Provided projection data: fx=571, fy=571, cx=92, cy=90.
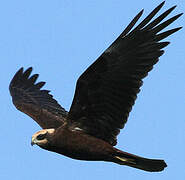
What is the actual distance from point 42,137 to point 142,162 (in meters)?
1.83

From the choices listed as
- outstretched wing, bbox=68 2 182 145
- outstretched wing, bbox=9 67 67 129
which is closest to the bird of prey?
outstretched wing, bbox=68 2 182 145

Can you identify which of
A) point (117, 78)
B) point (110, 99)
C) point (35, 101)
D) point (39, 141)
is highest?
point (35, 101)

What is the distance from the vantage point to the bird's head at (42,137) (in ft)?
33.2

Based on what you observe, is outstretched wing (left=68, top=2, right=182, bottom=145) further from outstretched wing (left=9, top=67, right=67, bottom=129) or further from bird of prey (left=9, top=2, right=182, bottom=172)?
outstretched wing (left=9, top=67, right=67, bottom=129)

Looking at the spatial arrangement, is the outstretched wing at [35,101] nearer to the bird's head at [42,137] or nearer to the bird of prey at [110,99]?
the bird's head at [42,137]

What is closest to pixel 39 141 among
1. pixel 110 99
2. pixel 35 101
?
pixel 110 99

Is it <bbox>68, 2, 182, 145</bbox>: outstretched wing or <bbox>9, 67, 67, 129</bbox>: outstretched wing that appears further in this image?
<bbox>9, 67, 67, 129</bbox>: outstretched wing

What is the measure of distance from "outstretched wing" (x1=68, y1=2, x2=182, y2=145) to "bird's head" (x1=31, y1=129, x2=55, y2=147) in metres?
0.43

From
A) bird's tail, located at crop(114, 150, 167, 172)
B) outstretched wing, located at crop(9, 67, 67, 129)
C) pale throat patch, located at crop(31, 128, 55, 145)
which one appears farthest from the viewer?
outstretched wing, located at crop(9, 67, 67, 129)

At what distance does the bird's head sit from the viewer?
10.1 metres

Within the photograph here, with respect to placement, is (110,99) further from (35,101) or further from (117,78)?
(35,101)

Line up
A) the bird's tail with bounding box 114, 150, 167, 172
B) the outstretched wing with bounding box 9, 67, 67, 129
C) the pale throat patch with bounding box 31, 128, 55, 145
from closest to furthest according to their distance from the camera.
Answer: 1. the bird's tail with bounding box 114, 150, 167, 172
2. the pale throat patch with bounding box 31, 128, 55, 145
3. the outstretched wing with bounding box 9, 67, 67, 129

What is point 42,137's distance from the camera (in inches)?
402

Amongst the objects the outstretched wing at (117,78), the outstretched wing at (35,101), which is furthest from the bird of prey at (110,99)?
the outstretched wing at (35,101)
